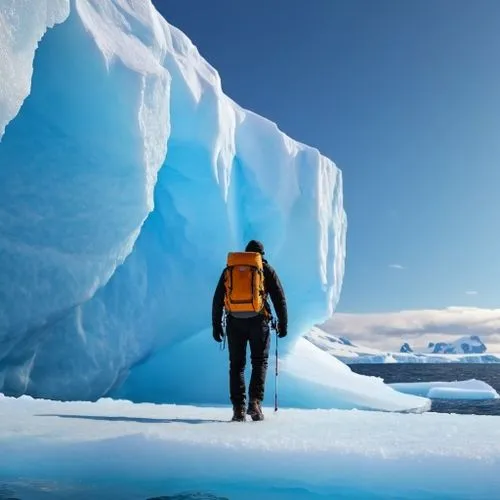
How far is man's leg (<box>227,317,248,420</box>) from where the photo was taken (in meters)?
4.26

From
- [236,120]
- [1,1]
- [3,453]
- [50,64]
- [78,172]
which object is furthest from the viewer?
[236,120]

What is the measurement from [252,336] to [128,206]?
4.23 meters

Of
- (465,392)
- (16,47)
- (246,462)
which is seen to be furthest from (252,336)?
(465,392)

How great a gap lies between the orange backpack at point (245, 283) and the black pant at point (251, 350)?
151 millimetres

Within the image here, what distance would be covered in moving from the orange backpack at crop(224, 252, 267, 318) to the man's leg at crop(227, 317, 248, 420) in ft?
0.60

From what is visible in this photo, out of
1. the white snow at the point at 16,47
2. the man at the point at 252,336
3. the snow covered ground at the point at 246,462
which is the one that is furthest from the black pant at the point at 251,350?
the white snow at the point at 16,47

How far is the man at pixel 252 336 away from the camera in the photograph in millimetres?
4250

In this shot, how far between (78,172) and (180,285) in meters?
3.99

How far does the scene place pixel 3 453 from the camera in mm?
3098

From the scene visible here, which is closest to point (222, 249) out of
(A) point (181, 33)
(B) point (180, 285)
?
(B) point (180, 285)

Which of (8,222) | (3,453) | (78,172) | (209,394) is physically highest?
→ (78,172)

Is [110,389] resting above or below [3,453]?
above

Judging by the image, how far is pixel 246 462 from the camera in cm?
287

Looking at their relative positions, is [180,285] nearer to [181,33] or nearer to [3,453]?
[181,33]
